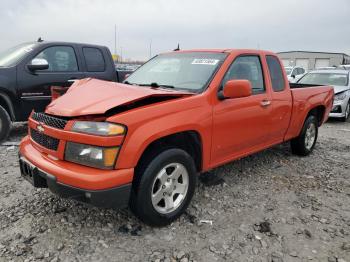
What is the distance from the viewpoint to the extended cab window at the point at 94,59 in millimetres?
6781

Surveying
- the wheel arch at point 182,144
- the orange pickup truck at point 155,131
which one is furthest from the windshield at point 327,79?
the wheel arch at point 182,144

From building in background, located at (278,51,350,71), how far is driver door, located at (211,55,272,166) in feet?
124

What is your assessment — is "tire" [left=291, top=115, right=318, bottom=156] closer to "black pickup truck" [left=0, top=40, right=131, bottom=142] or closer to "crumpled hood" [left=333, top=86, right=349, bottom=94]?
"black pickup truck" [left=0, top=40, right=131, bottom=142]

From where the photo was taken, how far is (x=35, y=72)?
6027 mm

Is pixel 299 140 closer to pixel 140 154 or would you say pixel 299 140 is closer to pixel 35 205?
pixel 140 154

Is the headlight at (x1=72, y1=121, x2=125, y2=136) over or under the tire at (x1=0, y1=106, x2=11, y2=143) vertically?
over

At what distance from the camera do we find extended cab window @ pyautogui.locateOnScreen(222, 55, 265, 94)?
3910mm

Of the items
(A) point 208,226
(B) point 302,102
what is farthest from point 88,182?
(B) point 302,102

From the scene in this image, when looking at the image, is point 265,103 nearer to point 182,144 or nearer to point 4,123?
point 182,144

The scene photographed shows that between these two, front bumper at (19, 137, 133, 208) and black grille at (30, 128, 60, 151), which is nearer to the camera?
front bumper at (19, 137, 133, 208)

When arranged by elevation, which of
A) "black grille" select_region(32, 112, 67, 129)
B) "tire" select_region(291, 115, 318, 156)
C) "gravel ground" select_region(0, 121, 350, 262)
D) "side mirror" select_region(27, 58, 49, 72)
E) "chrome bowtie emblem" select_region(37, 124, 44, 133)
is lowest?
"gravel ground" select_region(0, 121, 350, 262)

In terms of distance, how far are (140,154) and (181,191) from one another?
0.75 m

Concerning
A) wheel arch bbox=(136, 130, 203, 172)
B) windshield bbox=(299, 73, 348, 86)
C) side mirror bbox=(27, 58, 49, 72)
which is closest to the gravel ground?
wheel arch bbox=(136, 130, 203, 172)

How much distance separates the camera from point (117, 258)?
276cm
